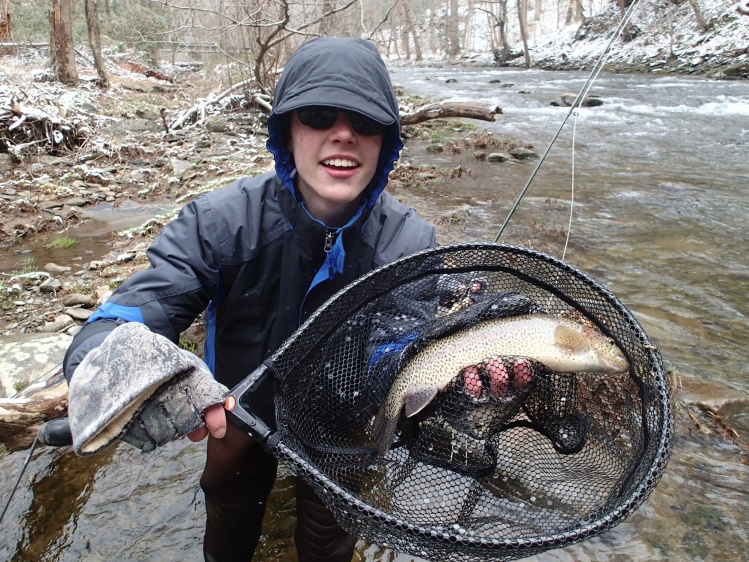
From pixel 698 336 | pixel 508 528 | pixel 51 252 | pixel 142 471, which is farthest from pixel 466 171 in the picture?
pixel 508 528

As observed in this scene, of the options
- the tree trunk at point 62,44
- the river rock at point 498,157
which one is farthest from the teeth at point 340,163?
the tree trunk at point 62,44

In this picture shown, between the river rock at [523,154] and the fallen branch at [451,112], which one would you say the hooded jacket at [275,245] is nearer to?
the river rock at [523,154]

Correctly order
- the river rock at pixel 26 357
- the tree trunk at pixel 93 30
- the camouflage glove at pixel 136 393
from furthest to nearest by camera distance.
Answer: the tree trunk at pixel 93 30 < the river rock at pixel 26 357 < the camouflage glove at pixel 136 393

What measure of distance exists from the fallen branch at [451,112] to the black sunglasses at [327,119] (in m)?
9.77

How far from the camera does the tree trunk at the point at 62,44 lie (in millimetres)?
13367

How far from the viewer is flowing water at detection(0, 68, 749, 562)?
239cm

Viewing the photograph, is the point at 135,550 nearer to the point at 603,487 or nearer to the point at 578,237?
the point at 603,487

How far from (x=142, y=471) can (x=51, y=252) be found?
4.03m

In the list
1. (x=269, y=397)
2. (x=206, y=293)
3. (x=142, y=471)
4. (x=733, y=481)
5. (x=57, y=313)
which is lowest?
(x=733, y=481)

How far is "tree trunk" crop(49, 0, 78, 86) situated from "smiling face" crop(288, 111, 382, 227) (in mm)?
15514

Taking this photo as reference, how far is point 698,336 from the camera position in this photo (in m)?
4.14

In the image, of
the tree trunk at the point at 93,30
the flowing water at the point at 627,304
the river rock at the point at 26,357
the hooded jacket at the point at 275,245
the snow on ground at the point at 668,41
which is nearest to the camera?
the hooded jacket at the point at 275,245

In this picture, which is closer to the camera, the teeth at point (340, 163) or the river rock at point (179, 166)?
the teeth at point (340, 163)

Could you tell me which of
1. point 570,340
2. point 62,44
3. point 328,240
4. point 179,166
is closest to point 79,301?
point 328,240
